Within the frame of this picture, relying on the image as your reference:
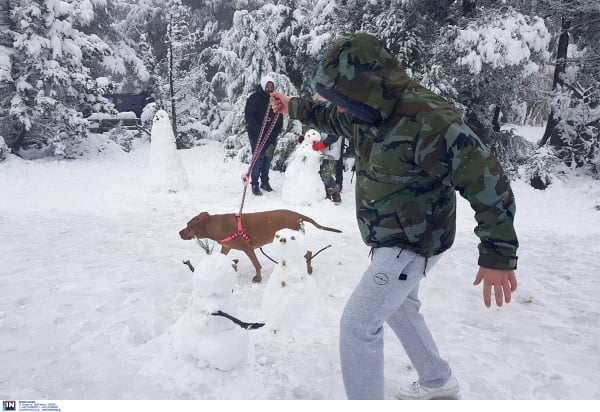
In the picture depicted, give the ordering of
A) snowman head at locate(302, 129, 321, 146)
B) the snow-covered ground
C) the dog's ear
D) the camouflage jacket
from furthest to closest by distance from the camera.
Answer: snowman head at locate(302, 129, 321, 146)
the dog's ear
the snow-covered ground
the camouflage jacket

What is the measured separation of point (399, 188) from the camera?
5.89ft

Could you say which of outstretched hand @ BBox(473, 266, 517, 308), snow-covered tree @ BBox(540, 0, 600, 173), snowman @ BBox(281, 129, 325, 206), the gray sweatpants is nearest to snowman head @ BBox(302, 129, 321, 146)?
snowman @ BBox(281, 129, 325, 206)

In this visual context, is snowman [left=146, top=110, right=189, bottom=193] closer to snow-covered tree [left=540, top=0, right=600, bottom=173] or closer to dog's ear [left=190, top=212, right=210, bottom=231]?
dog's ear [left=190, top=212, right=210, bottom=231]

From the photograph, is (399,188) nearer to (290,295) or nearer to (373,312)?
→ (373,312)

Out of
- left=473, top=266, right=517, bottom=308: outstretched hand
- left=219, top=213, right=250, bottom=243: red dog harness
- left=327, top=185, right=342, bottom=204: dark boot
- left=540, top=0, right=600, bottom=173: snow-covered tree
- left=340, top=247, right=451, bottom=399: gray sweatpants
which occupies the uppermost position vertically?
left=540, top=0, right=600, bottom=173: snow-covered tree

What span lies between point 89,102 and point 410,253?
12566mm

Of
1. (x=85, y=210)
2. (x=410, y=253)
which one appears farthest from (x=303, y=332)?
(x=85, y=210)

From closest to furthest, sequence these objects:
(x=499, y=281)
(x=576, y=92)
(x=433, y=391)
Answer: (x=499, y=281), (x=433, y=391), (x=576, y=92)

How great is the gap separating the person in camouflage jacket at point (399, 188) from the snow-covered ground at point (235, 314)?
0.92 metres

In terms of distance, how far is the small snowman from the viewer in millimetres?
3145

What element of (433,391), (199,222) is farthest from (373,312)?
(199,222)

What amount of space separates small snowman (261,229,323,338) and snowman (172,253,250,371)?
48 cm

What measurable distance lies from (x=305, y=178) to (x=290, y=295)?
169 inches

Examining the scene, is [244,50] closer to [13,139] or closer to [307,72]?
[307,72]
